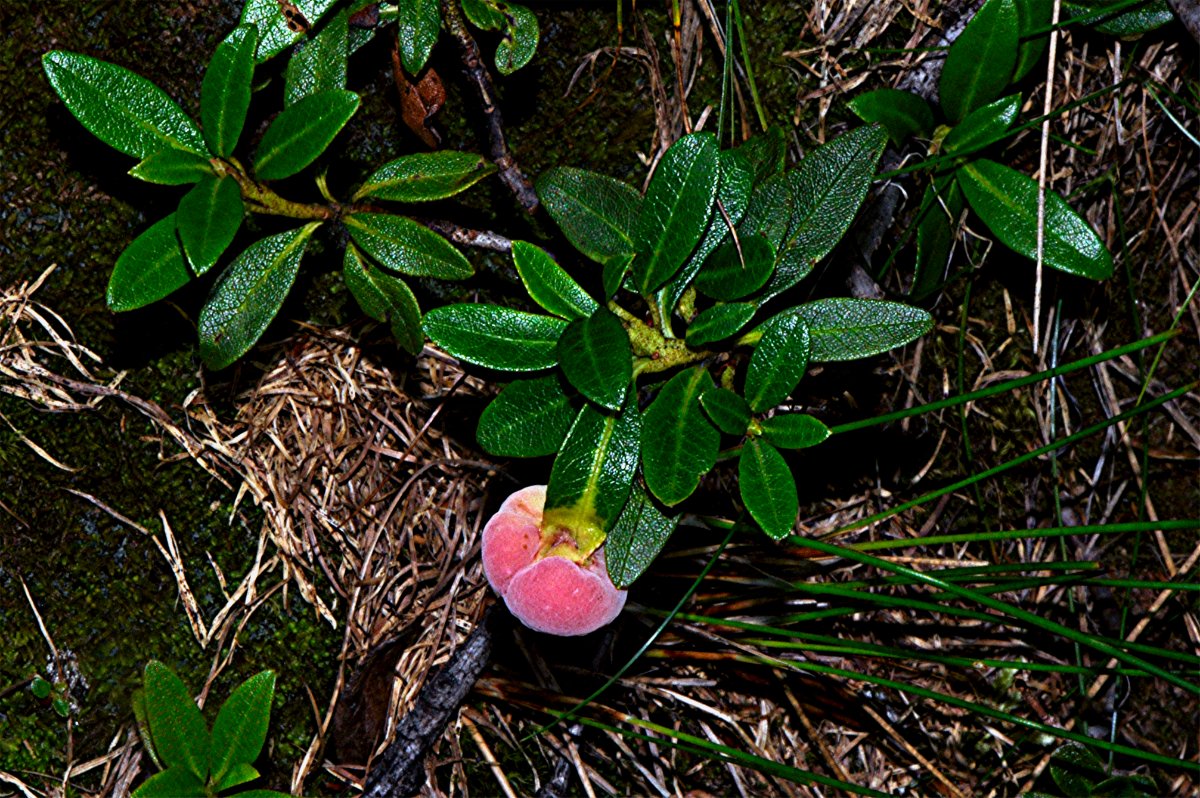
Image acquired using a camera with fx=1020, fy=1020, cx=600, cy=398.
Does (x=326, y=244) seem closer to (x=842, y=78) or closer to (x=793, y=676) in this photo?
(x=842, y=78)

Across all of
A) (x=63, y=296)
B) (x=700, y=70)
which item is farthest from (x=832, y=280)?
(x=63, y=296)

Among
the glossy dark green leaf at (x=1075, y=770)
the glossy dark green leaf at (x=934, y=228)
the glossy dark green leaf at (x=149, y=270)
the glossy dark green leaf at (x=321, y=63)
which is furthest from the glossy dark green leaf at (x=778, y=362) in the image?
the glossy dark green leaf at (x=1075, y=770)

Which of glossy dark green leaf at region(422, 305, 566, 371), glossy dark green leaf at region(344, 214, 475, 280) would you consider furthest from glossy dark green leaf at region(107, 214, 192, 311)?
glossy dark green leaf at region(422, 305, 566, 371)

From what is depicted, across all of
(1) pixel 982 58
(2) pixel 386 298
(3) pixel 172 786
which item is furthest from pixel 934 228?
(3) pixel 172 786

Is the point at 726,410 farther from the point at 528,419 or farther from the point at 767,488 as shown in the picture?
the point at 528,419

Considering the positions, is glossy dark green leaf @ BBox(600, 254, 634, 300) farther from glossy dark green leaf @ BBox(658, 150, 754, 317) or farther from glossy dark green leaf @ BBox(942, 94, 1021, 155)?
glossy dark green leaf @ BBox(942, 94, 1021, 155)

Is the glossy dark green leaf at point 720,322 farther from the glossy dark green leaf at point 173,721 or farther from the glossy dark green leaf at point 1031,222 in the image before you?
the glossy dark green leaf at point 173,721

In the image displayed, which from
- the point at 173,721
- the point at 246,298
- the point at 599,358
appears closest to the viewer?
the point at 599,358
